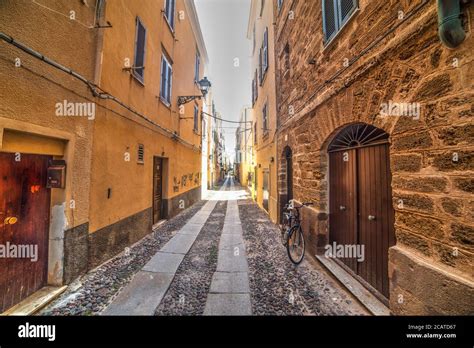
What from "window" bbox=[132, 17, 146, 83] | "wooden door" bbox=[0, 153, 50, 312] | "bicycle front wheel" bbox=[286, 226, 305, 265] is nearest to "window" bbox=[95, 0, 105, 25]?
"window" bbox=[132, 17, 146, 83]

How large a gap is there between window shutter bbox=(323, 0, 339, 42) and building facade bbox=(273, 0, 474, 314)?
0.07 ft

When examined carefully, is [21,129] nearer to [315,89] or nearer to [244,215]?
[315,89]

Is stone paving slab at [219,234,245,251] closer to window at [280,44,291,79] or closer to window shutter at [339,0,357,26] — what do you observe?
window shutter at [339,0,357,26]

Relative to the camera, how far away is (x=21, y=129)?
7.63 ft

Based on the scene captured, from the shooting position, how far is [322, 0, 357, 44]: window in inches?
120

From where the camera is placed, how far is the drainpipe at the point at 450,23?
1.58 metres

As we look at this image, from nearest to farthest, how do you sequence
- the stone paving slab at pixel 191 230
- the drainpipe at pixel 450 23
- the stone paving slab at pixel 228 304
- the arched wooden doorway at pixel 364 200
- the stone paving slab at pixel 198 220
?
the drainpipe at pixel 450 23 < the stone paving slab at pixel 228 304 < the arched wooden doorway at pixel 364 200 < the stone paving slab at pixel 191 230 < the stone paving slab at pixel 198 220

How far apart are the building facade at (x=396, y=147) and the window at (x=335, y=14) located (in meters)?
0.02

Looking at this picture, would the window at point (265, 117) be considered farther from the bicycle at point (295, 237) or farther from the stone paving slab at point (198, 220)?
the bicycle at point (295, 237)

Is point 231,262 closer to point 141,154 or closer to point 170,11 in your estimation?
point 141,154

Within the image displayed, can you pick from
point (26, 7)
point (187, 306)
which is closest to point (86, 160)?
point (26, 7)

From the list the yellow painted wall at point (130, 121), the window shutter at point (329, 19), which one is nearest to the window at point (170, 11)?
the yellow painted wall at point (130, 121)

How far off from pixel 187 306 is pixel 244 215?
5.77 m

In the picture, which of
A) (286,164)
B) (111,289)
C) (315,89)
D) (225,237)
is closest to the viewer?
(111,289)
